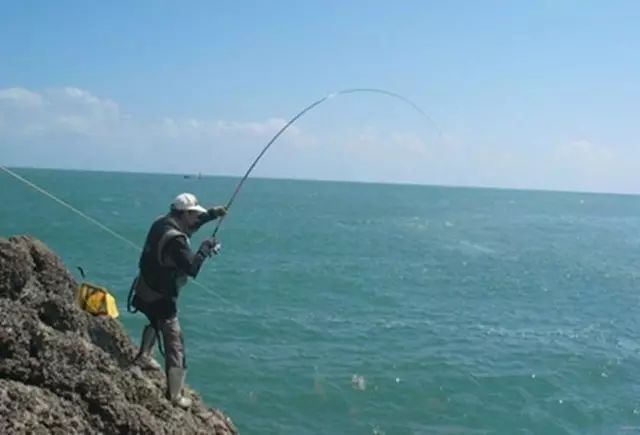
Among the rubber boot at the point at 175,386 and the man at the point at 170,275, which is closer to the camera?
the man at the point at 170,275

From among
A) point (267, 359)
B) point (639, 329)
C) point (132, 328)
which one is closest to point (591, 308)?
point (639, 329)

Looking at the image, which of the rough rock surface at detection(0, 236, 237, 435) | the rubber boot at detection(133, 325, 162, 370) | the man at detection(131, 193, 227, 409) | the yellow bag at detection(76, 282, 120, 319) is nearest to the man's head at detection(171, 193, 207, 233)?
the man at detection(131, 193, 227, 409)

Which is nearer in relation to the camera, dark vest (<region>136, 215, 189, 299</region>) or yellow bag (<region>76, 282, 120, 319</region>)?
dark vest (<region>136, 215, 189, 299</region>)

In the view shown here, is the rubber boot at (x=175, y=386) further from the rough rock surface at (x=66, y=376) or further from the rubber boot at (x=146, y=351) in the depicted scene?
the rubber boot at (x=146, y=351)

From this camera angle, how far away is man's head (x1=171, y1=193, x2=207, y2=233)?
659cm

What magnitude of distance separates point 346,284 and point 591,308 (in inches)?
419

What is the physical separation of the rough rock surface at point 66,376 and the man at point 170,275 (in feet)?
0.93

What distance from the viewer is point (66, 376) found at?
516 centimetres

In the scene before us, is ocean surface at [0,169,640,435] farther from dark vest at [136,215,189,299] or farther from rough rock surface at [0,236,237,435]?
dark vest at [136,215,189,299]

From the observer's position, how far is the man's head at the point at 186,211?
659 centimetres

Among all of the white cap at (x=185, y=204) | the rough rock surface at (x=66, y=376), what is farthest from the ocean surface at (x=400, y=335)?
the white cap at (x=185, y=204)

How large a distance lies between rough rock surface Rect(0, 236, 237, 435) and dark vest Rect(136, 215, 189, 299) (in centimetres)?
77

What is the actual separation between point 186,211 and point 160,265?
1.88 ft

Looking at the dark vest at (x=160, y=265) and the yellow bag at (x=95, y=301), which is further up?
the dark vest at (x=160, y=265)
